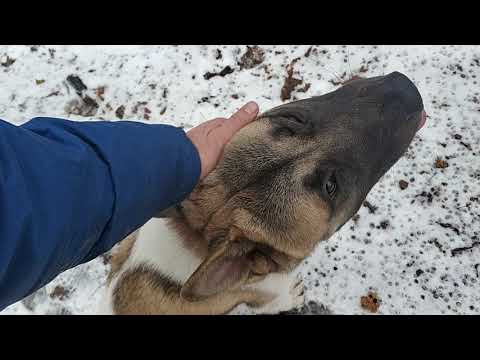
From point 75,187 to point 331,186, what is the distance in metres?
1.83

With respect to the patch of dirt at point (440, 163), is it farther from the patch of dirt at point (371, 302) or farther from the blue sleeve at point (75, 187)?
the blue sleeve at point (75, 187)

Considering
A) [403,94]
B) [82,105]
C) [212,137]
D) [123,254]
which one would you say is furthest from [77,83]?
[403,94]

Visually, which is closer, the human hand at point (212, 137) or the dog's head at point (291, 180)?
the dog's head at point (291, 180)

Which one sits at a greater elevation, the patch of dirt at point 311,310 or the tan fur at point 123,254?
the tan fur at point 123,254

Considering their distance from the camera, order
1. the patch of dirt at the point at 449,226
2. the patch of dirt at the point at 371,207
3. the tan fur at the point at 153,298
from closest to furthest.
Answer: the tan fur at the point at 153,298 → the patch of dirt at the point at 449,226 → the patch of dirt at the point at 371,207

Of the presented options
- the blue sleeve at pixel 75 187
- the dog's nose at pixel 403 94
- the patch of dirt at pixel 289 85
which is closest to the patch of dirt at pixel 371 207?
the dog's nose at pixel 403 94

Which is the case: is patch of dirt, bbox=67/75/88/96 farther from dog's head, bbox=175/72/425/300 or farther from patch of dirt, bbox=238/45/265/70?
dog's head, bbox=175/72/425/300

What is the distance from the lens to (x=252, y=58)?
5973 mm

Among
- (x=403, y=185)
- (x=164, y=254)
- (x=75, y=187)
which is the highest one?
(x=75, y=187)

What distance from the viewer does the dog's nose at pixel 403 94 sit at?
3.56 m

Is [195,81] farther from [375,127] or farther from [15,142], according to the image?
[15,142]

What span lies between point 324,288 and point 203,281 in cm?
266

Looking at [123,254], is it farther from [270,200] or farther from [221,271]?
[270,200]

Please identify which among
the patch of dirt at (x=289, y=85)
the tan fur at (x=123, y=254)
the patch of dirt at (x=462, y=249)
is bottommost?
the patch of dirt at (x=462, y=249)
